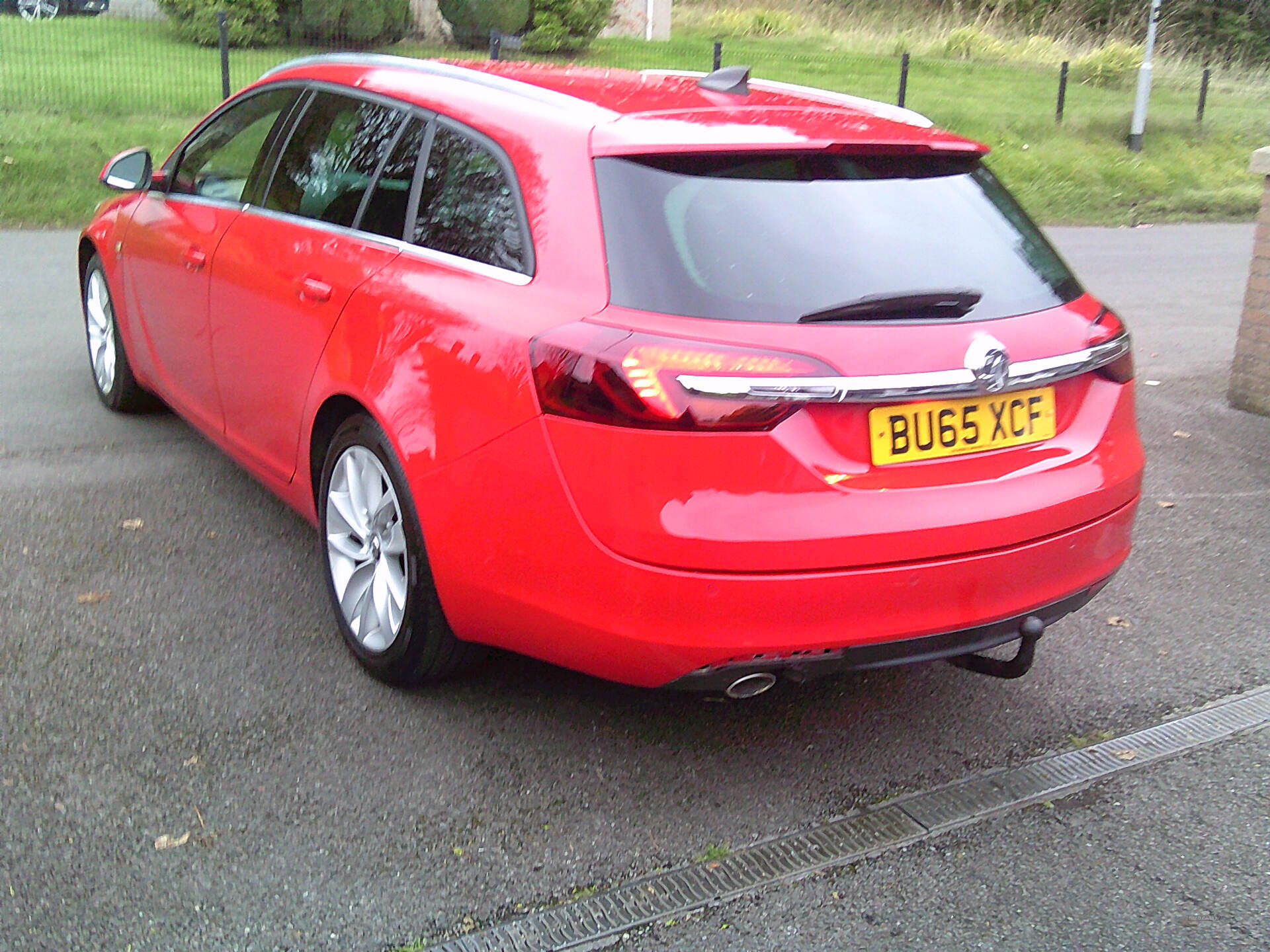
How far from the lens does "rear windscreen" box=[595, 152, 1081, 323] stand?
9.14ft


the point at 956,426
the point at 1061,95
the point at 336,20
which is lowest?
the point at 1061,95

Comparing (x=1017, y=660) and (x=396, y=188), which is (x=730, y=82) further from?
(x=1017, y=660)

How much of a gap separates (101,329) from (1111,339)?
4.49 m

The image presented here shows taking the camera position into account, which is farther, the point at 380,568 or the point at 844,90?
the point at 844,90

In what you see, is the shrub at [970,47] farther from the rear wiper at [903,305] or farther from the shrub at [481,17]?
the rear wiper at [903,305]

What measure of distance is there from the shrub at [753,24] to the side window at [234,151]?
27.9 meters

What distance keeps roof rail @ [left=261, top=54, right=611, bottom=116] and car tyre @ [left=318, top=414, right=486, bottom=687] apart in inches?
37.5

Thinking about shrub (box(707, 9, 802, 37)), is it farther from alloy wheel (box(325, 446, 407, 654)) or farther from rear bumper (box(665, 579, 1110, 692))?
rear bumper (box(665, 579, 1110, 692))

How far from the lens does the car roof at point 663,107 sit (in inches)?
119

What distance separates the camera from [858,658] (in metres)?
2.83

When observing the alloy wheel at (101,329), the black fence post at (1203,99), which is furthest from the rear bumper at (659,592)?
the black fence post at (1203,99)

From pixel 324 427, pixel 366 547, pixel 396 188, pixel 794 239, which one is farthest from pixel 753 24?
pixel 794 239

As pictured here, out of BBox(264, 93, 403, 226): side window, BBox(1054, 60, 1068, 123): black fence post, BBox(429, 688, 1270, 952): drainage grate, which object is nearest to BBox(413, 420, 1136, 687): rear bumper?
BBox(429, 688, 1270, 952): drainage grate

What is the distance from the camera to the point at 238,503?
4.85m
